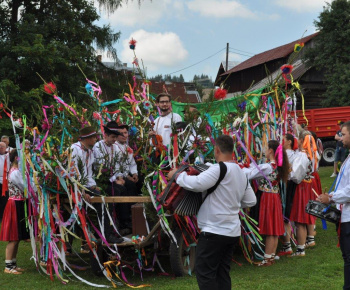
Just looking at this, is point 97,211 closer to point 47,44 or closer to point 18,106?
point 18,106

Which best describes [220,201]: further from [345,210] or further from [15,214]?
[15,214]

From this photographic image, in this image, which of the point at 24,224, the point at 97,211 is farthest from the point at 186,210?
the point at 24,224

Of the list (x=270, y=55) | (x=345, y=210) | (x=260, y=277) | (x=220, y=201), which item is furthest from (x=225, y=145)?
(x=270, y=55)

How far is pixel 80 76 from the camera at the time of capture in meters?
15.9

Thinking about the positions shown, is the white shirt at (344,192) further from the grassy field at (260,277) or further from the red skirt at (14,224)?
the red skirt at (14,224)

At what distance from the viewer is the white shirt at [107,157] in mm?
6617

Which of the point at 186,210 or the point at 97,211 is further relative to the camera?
the point at 97,211

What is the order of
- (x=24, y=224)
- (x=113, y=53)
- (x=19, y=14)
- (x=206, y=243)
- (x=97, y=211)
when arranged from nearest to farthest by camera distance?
(x=206, y=243), (x=97, y=211), (x=24, y=224), (x=19, y=14), (x=113, y=53)

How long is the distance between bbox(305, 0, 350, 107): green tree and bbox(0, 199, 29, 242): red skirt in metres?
20.5

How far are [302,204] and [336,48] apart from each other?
20005 mm

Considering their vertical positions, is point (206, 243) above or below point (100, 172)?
below

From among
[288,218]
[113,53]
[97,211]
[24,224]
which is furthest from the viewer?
[113,53]

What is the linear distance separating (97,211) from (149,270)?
1.03 meters

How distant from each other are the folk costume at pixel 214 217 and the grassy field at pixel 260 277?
141 cm
